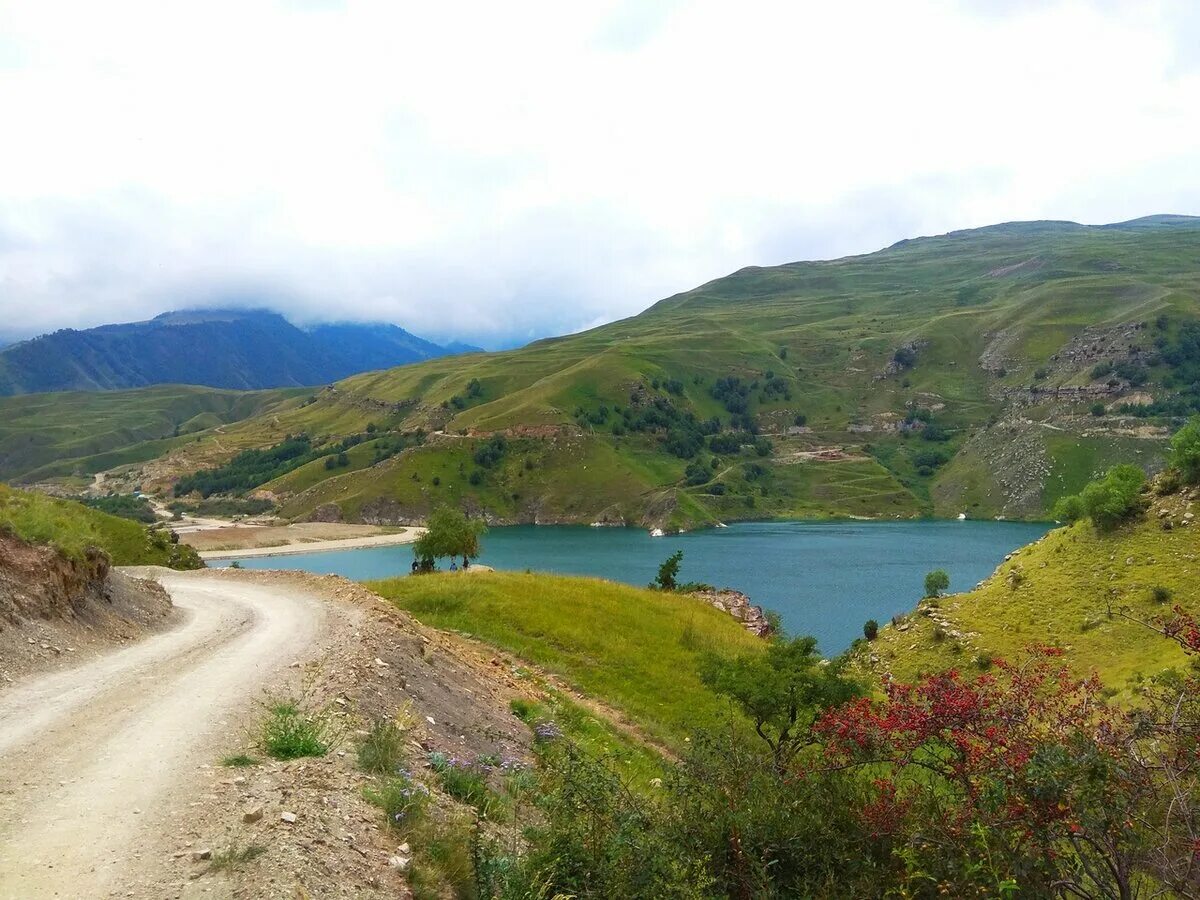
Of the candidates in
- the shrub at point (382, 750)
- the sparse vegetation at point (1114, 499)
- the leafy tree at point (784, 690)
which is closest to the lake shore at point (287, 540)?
the sparse vegetation at point (1114, 499)

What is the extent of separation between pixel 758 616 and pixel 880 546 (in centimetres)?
9254

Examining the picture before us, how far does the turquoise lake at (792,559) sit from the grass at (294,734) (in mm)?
57763

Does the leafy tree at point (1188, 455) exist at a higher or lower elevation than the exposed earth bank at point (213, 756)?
higher

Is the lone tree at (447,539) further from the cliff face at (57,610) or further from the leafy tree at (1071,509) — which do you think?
the leafy tree at (1071,509)

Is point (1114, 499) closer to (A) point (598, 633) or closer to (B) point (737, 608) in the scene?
(B) point (737, 608)

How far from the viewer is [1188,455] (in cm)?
3944

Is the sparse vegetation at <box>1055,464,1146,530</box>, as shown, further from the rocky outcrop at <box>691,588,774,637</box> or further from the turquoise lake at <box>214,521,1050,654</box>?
the turquoise lake at <box>214,521,1050,654</box>

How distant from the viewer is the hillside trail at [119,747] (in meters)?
6.44

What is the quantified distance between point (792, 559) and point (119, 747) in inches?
4549

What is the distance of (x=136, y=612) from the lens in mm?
18188

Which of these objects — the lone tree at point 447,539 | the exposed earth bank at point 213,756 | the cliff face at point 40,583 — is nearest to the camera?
the exposed earth bank at point 213,756

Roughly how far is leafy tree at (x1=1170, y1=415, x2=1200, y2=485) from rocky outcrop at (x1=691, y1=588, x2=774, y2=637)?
2514 centimetres

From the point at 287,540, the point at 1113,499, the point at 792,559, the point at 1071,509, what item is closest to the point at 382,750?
the point at 1113,499

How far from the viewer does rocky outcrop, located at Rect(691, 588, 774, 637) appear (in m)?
44.0
